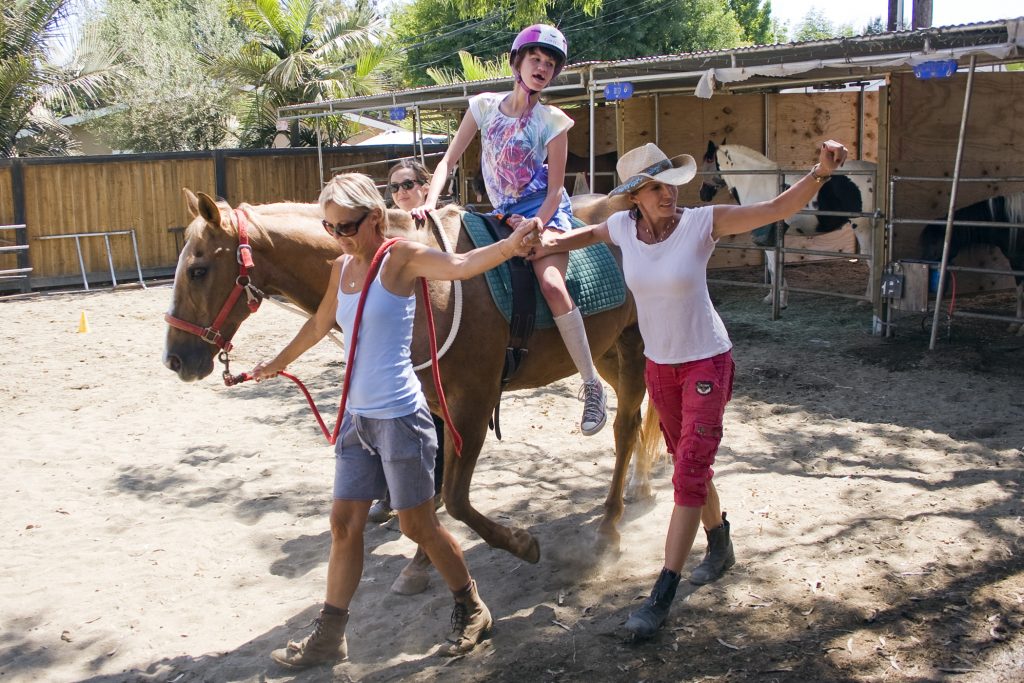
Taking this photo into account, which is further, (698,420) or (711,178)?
(711,178)

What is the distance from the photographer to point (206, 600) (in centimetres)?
422

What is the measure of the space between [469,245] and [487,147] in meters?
0.54

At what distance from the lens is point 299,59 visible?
21.2 meters

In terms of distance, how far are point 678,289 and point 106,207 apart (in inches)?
570

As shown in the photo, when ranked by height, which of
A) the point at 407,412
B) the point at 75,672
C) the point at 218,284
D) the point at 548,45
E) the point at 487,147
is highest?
the point at 548,45

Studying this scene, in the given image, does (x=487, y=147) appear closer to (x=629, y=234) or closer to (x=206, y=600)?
(x=629, y=234)

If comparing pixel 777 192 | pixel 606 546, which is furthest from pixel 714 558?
pixel 777 192

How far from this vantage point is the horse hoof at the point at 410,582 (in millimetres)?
4180

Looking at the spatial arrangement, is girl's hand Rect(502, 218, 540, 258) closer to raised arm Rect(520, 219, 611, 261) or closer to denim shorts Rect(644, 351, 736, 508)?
raised arm Rect(520, 219, 611, 261)

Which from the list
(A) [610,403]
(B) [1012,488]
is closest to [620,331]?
(B) [1012,488]

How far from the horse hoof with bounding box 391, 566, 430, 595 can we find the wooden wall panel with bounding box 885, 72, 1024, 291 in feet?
22.3

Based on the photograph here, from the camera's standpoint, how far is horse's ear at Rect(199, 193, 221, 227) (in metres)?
3.69

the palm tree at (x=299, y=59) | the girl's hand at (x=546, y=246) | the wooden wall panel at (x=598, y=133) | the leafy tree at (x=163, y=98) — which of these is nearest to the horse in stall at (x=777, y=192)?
the wooden wall panel at (x=598, y=133)

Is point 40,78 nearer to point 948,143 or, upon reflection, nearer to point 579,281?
point 948,143
